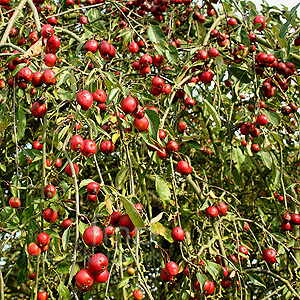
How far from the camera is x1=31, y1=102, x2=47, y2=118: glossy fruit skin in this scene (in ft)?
3.85

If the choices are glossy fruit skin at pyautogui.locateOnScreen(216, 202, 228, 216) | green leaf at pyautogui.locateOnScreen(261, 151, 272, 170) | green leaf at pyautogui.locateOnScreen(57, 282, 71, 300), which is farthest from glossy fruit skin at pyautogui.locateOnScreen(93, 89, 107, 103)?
green leaf at pyautogui.locateOnScreen(261, 151, 272, 170)

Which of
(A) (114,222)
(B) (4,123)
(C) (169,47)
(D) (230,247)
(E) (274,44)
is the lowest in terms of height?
(D) (230,247)

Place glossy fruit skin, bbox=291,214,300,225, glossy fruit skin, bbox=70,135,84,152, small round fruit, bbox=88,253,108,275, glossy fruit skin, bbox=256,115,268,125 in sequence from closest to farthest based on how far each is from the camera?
small round fruit, bbox=88,253,108,275 → glossy fruit skin, bbox=70,135,84,152 → glossy fruit skin, bbox=256,115,268,125 → glossy fruit skin, bbox=291,214,300,225

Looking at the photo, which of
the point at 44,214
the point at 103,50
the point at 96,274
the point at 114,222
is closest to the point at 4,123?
the point at 44,214

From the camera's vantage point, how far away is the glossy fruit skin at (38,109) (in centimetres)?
117

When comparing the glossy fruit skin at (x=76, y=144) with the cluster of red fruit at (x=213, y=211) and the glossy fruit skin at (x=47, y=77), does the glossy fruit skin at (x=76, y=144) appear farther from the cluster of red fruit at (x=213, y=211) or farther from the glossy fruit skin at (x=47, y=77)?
the cluster of red fruit at (x=213, y=211)

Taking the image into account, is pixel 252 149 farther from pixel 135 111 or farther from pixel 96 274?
pixel 96 274

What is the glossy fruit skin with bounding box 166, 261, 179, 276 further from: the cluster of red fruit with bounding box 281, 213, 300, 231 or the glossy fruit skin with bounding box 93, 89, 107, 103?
the cluster of red fruit with bounding box 281, 213, 300, 231

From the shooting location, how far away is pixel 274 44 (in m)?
1.80

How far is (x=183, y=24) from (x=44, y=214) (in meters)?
2.28

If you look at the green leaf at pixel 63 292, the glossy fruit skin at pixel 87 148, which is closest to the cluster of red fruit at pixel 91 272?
the green leaf at pixel 63 292

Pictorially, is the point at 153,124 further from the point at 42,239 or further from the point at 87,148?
the point at 42,239

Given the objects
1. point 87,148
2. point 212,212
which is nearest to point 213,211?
point 212,212

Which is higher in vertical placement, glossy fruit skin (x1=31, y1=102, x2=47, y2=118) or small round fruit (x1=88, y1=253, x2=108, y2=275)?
glossy fruit skin (x1=31, y1=102, x2=47, y2=118)
